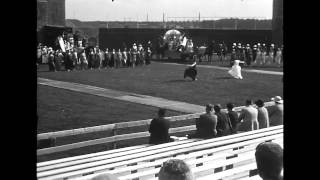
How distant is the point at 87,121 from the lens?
39.8 ft

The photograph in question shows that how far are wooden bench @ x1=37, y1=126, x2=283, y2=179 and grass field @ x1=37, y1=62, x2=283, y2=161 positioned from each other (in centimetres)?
232

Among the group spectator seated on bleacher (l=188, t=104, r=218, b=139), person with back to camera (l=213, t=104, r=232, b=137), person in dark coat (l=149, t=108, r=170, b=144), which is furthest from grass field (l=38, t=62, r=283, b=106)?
person in dark coat (l=149, t=108, r=170, b=144)

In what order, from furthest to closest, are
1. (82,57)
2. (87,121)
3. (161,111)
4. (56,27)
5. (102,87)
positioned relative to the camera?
(56,27) → (82,57) → (102,87) → (87,121) → (161,111)

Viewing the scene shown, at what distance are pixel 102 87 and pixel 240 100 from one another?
5.57 m

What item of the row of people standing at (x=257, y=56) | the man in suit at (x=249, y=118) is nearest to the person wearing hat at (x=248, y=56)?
the row of people standing at (x=257, y=56)

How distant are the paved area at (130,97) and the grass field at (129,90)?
451 mm

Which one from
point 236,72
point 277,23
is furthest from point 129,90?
point 277,23

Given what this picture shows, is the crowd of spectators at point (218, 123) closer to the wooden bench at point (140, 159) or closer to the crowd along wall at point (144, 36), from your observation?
the wooden bench at point (140, 159)

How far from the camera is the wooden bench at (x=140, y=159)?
5562 mm

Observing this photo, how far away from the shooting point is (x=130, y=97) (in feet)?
53.4

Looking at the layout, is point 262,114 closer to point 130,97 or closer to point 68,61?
point 130,97

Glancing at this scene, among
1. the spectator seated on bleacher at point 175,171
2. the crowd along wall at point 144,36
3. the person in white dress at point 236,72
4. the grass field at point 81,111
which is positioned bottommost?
the grass field at point 81,111
